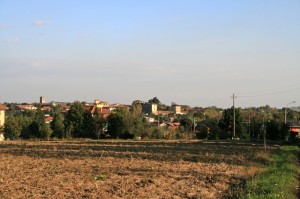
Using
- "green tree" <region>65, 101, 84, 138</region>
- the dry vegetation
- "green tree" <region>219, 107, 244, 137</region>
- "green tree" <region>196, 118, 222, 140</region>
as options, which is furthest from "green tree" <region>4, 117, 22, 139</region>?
the dry vegetation

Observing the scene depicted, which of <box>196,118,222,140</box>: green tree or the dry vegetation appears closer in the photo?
the dry vegetation

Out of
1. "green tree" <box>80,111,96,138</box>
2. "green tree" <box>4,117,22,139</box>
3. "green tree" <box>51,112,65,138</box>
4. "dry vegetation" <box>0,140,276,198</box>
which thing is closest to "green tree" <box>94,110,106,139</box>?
"green tree" <box>80,111,96,138</box>

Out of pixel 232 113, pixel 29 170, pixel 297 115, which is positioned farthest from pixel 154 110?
pixel 29 170

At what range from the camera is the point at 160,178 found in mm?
17047

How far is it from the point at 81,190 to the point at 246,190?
5766mm

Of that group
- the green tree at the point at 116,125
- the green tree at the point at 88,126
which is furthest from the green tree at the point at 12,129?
the green tree at the point at 116,125

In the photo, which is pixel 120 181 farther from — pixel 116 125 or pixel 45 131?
pixel 45 131

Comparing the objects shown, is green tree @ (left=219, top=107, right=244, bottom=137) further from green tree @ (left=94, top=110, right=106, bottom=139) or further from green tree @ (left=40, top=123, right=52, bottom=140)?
green tree @ (left=40, top=123, right=52, bottom=140)

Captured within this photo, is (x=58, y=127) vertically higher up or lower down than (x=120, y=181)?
higher up

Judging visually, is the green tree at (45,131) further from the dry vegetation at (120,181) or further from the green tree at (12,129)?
the dry vegetation at (120,181)

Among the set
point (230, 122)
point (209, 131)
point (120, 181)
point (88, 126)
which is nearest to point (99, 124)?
point (88, 126)

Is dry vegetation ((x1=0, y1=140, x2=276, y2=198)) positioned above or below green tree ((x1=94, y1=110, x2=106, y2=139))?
below

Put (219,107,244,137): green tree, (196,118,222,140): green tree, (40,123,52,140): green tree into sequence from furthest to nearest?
(219,107,244,137): green tree, (196,118,222,140): green tree, (40,123,52,140): green tree

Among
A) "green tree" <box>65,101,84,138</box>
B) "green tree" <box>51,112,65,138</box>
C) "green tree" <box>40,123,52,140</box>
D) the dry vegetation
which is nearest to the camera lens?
the dry vegetation
